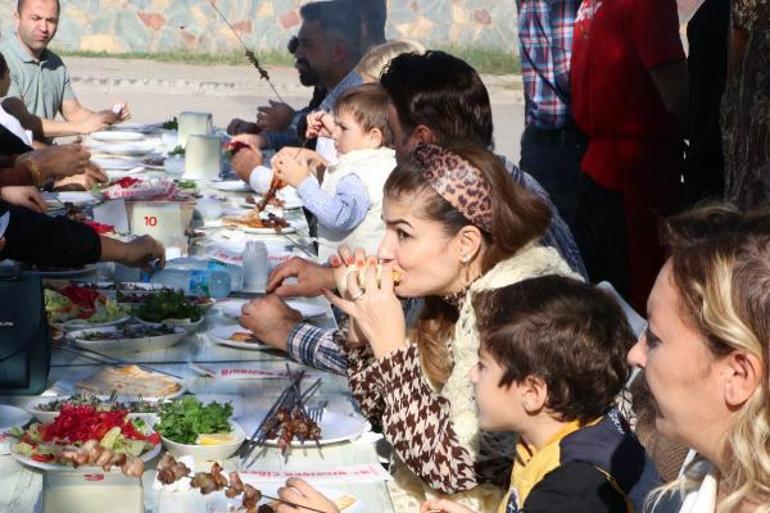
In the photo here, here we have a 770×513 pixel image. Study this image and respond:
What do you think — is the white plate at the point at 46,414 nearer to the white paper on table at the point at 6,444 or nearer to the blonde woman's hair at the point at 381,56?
the white paper on table at the point at 6,444

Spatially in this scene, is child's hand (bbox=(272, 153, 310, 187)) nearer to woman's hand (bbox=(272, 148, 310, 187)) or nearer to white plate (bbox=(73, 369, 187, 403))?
woman's hand (bbox=(272, 148, 310, 187))

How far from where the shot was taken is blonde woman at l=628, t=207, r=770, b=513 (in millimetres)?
1619

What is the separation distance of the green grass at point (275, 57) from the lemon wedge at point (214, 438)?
1500 centimetres

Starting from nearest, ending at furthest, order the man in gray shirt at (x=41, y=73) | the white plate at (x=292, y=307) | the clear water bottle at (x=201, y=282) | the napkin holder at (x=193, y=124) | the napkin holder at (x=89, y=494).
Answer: the napkin holder at (x=89, y=494), the white plate at (x=292, y=307), the clear water bottle at (x=201, y=282), the napkin holder at (x=193, y=124), the man in gray shirt at (x=41, y=73)

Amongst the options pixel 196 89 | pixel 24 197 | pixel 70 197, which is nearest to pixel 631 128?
pixel 70 197

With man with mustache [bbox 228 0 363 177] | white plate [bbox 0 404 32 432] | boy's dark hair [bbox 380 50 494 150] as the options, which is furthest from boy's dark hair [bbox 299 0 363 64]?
white plate [bbox 0 404 32 432]

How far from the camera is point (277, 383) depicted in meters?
3.31

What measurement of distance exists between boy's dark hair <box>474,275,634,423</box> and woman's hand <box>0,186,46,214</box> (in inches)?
108

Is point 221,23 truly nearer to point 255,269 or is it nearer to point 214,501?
point 255,269

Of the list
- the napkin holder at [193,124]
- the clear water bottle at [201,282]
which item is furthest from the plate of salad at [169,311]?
the napkin holder at [193,124]

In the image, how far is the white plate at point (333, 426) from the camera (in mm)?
2869

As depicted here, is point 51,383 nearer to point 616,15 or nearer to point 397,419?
point 397,419

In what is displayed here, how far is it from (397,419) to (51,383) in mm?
957

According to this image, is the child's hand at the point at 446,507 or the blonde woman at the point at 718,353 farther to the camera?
the child's hand at the point at 446,507
